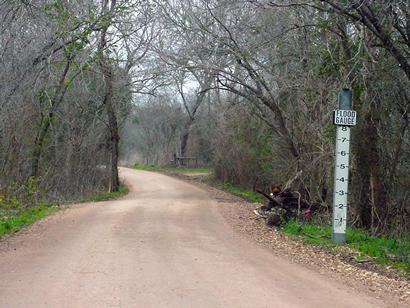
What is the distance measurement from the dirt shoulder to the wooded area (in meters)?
2.60

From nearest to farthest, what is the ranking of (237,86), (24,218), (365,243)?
(365,243) → (24,218) → (237,86)

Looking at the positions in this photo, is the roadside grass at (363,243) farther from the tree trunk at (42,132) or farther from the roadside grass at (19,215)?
the tree trunk at (42,132)

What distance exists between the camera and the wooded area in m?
13.6

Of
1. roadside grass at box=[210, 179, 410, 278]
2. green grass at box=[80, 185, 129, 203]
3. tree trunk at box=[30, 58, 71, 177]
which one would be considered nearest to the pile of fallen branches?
roadside grass at box=[210, 179, 410, 278]

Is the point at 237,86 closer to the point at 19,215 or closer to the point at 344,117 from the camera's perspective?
the point at 19,215

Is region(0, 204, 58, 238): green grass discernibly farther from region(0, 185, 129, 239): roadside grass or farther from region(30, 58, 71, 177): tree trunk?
region(30, 58, 71, 177): tree trunk

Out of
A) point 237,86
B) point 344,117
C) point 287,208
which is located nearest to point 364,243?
point 344,117

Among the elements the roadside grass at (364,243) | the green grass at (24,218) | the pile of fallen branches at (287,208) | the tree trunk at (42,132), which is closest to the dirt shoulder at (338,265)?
the roadside grass at (364,243)

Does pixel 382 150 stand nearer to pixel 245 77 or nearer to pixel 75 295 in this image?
pixel 245 77

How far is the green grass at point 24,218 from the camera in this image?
13.7 meters

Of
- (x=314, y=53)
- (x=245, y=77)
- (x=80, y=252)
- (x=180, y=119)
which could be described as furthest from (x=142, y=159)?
(x=80, y=252)

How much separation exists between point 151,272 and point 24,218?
821 cm

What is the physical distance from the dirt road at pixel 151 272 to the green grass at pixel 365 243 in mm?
1429

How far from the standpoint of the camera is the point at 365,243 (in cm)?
1164
